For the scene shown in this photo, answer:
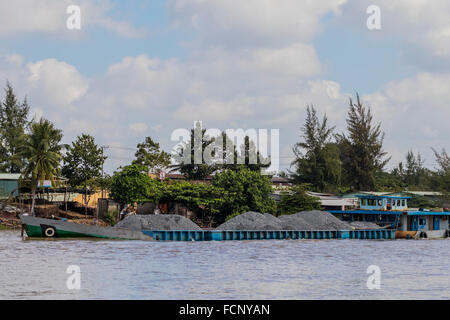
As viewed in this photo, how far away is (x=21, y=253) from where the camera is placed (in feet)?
119

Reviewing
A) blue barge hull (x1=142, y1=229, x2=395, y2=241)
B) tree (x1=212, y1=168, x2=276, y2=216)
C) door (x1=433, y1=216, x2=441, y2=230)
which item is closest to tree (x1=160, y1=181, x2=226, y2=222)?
tree (x1=212, y1=168, x2=276, y2=216)

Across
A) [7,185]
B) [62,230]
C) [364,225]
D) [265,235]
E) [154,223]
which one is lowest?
[265,235]

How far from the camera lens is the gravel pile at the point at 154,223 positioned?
50031 mm

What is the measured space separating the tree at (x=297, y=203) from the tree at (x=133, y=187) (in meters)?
13.8

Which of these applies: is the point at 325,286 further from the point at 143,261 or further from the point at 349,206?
the point at 349,206

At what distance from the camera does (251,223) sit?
5384cm

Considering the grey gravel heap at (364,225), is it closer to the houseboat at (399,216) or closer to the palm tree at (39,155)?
the houseboat at (399,216)

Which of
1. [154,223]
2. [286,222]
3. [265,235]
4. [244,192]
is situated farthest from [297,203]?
[154,223]

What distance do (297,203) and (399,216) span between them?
11019mm

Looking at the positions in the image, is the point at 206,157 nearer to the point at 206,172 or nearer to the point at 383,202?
the point at 206,172

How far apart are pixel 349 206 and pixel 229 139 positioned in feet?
59.3

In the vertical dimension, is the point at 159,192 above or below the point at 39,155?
below

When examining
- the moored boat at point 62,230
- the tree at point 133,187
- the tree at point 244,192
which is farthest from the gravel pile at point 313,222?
the moored boat at point 62,230

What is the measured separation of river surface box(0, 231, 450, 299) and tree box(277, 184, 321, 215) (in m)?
19.4
